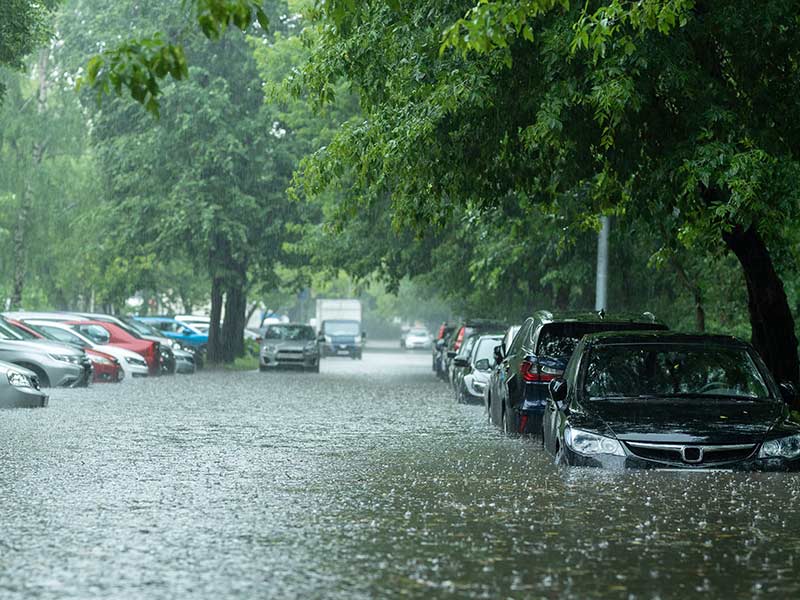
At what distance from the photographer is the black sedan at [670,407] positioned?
12.0 meters

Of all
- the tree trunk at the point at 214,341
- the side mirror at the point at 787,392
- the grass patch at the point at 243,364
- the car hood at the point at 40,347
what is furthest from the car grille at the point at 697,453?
the tree trunk at the point at 214,341

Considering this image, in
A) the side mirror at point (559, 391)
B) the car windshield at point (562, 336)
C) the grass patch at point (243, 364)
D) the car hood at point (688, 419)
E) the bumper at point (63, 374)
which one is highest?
the car windshield at point (562, 336)

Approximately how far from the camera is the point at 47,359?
99.2ft

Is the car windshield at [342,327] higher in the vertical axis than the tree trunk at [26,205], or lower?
lower

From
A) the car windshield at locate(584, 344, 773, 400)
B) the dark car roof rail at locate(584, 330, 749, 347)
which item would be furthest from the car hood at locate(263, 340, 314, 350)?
the car windshield at locate(584, 344, 773, 400)

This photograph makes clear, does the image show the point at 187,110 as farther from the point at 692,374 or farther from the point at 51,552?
the point at 51,552

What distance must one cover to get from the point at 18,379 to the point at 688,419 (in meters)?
14.4

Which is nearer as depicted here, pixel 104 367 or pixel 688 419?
pixel 688 419

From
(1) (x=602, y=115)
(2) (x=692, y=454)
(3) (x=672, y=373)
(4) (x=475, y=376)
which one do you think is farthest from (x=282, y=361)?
(2) (x=692, y=454)

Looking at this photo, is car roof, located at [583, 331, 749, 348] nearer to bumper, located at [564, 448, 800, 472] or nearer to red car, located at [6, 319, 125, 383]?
bumper, located at [564, 448, 800, 472]

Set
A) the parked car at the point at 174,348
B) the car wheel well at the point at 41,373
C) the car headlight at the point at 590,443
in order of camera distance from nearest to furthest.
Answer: the car headlight at the point at 590,443 < the car wheel well at the point at 41,373 < the parked car at the point at 174,348

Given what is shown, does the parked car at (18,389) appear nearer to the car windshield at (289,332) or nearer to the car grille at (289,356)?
the car grille at (289,356)

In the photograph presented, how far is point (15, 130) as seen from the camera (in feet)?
173

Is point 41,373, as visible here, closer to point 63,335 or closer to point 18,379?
point 18,379
